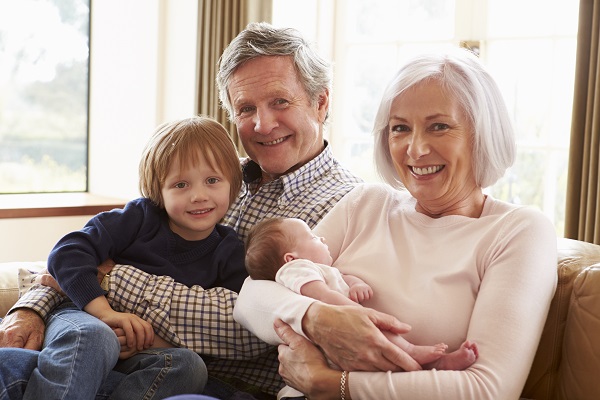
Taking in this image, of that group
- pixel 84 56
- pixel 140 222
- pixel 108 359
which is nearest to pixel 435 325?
pixel 108 359

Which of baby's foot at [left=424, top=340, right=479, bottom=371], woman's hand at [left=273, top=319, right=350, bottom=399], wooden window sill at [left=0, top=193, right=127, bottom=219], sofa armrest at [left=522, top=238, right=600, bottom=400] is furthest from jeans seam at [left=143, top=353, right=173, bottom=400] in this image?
wooden window sill at [left=0, top=193, right=127, bottom=219]

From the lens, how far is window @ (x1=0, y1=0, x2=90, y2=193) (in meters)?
5.13

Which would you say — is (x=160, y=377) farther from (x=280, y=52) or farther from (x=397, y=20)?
(x=397, y=20)

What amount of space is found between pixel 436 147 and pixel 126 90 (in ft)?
11.8

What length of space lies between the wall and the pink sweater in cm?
295

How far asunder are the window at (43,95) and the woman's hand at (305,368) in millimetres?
3774

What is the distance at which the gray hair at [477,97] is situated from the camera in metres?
1.96

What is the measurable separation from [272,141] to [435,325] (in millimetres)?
978

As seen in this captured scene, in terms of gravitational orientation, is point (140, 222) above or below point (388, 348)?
above

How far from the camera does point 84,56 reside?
5.39m

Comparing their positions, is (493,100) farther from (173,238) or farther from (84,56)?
(84,56)

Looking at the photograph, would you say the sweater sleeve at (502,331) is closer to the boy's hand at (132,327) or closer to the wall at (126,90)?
the boy's hand at (132,327)

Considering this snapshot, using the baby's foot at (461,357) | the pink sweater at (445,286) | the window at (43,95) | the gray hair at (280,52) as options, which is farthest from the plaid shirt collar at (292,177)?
the window at (43,95)

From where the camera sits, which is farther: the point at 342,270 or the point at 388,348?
the point at 342,270
